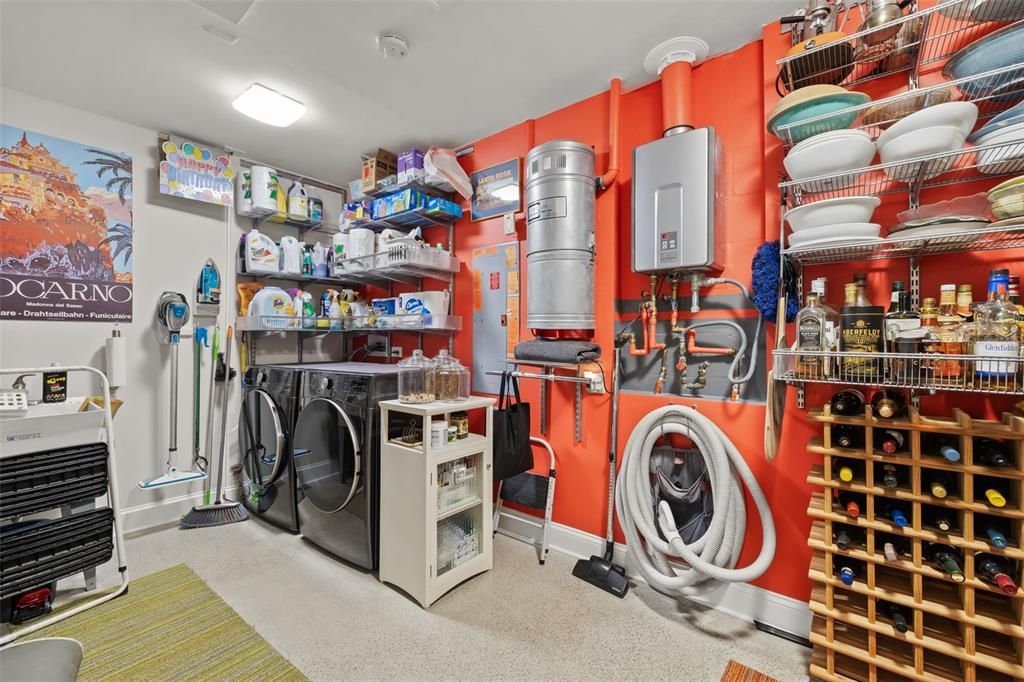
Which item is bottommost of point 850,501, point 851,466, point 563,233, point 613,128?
point 850,501

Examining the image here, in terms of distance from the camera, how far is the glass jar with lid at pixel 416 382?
2.21 meters

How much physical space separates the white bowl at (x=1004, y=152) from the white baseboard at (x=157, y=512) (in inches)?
175

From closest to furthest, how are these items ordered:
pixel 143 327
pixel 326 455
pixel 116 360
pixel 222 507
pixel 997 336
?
pixel 997 336 → pixel 326 455 → pixel 116 360 → pixel 143 327 → pixel 222 507

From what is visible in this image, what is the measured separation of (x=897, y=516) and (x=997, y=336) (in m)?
0.64

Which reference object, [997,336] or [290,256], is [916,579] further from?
[290,256]

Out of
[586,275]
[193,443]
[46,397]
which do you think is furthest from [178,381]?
[586,275]

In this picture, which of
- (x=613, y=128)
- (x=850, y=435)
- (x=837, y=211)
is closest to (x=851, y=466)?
(x=850, y=435)

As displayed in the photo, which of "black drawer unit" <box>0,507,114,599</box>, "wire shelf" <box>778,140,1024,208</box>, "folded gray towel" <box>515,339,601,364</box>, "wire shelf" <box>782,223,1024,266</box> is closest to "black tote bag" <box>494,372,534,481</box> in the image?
"folded gray towel" <box>515,339,601,364</box>

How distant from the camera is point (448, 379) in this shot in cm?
228

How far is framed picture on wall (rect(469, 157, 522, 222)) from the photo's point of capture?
106 inches

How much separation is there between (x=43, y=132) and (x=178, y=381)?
1.63 metres

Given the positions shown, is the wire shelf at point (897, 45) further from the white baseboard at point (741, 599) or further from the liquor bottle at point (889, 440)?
the white baseboard at point (741, 599)

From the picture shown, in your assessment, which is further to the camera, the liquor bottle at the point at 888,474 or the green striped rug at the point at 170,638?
the green striped rug at the point at 170,638

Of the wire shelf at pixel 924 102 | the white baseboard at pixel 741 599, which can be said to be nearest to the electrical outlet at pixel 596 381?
the white baseboard at pixel 741 599
